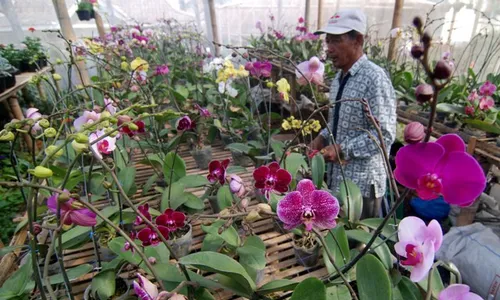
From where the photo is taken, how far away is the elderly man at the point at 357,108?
3.15ft

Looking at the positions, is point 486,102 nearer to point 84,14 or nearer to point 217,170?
point 217,170

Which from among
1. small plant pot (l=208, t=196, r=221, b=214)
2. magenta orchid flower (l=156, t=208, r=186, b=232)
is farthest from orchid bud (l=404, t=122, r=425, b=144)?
small plant pot (l=208, t=196, r=221, b=214)

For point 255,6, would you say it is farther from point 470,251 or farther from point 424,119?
point 470,251

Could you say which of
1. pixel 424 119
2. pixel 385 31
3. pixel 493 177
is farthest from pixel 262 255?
pixel 385 31

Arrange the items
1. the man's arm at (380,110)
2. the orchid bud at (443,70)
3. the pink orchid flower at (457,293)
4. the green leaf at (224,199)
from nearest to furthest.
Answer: the orchid bud at (443,70)
the pink orchid flower at (457,293)
the green leaf at (224,199)
the man's arm at (380,110)

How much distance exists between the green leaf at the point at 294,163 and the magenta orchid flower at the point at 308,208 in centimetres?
44

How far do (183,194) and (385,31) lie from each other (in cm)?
308

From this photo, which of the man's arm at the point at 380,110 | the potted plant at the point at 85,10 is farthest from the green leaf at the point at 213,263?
the potted plant at the point at 85,10

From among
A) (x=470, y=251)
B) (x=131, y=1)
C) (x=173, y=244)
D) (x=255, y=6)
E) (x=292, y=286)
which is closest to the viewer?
(x=292, y=286)

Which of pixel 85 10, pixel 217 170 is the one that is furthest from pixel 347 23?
pixel 85 10

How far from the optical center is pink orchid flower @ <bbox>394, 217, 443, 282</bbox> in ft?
1.02

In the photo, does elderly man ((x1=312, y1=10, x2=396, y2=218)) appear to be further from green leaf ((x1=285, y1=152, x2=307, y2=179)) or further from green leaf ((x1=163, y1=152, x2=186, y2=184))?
green leaf ((x1=163, y1=152, x2=186, y2=184))

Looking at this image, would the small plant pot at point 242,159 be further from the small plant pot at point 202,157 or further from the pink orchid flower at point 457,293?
the pink orchid flower at point 457,293

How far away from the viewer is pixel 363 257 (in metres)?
0.42
